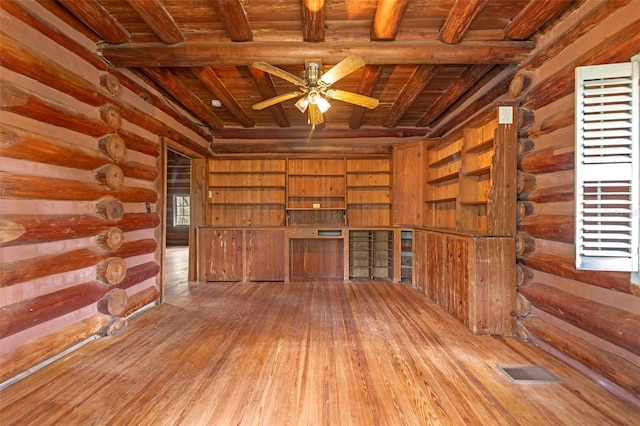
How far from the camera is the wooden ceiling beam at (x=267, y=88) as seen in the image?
10.5ft

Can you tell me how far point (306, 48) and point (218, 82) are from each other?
1.37 metres

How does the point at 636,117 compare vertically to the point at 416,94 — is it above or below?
below

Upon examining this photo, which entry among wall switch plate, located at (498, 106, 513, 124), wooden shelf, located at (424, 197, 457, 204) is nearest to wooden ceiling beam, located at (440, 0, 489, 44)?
wall switch plate, located at (498, 106, 513, 124)

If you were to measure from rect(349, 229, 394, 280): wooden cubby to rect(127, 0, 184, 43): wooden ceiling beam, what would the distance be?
3824mm

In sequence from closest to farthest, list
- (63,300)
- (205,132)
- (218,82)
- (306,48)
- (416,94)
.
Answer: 1. (63,300)
2. (306,48)
3. (218,82)
4. (416,94)
5. (205,132)

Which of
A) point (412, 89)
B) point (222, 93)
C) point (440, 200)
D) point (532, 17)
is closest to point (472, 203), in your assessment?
point (440, 200)

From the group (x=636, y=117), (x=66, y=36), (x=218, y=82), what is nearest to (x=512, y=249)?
(x=636, y=117)

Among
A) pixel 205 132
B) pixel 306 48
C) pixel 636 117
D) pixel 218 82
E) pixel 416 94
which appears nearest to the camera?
pixel 636 117

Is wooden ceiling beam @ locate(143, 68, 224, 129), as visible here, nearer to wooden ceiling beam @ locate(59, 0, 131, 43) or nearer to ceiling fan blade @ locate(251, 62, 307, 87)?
wooden ceiling beam @ locate(59, 0, 131, 43)

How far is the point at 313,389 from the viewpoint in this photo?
1891 millimetres

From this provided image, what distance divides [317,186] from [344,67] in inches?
127

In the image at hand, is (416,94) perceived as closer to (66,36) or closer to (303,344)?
(303,344)

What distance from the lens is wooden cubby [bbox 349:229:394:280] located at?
5281 millimetres

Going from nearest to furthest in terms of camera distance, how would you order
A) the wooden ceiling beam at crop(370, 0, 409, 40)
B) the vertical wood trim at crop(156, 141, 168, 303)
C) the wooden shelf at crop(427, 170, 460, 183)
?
the wooden ceiling beam at crop(370, 0, 409, 40)
the vertical wood trim at crop(156, 141, 168, 303)
the wooden shelf at crop(427, 170, 460, 183)
